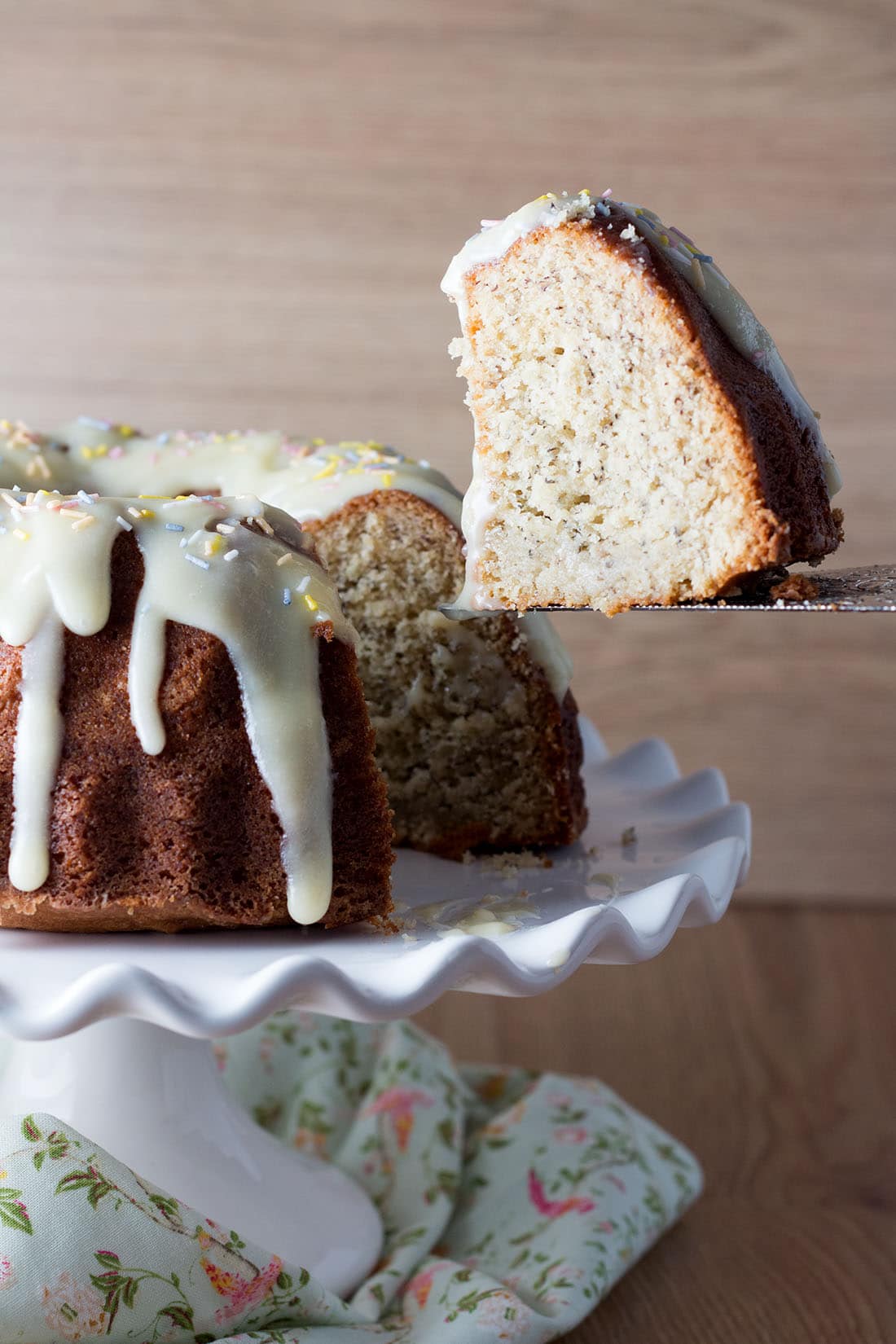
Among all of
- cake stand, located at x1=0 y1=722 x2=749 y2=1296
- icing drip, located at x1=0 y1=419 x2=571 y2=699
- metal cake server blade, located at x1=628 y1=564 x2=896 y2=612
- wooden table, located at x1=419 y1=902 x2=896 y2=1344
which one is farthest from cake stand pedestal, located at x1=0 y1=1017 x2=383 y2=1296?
metal cake server blade, located at x1=628 y1=564 x2=896 y2=612

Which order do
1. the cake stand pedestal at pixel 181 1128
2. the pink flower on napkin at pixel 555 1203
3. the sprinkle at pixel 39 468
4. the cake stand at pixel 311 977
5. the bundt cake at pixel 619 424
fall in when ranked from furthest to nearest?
the sprinkle at pixel 39 468, the pink flower on napkin at pixel 555 1203, the cake stand pedestal at pixel 181 1128, the bundt cake at pixel 619 424, the cake stand at pixel 311 977

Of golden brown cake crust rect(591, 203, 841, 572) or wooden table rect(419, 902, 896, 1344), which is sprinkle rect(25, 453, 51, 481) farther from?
wooden table rect(419, 902, 896, 1344)

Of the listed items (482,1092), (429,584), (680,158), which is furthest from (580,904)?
(680,158)

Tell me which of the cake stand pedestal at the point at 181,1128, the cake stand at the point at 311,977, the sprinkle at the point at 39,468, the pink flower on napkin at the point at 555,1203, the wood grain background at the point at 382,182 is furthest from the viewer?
the wood grain background at the point at 382,182

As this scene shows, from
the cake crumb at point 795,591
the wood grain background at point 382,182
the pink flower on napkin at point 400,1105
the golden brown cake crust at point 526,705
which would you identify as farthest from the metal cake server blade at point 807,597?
the wood grain background at point 382,182

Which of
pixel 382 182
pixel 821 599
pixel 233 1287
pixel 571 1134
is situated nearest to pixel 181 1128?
pixel 233 1287

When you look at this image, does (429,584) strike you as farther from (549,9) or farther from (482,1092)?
(549,9)

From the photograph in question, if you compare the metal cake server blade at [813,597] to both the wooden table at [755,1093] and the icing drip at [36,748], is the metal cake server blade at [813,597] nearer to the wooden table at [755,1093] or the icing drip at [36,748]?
the icing drip at [36,748]

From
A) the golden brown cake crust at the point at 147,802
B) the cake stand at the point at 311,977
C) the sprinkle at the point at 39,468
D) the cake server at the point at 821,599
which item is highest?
the sprinkle at the point at 39,468
